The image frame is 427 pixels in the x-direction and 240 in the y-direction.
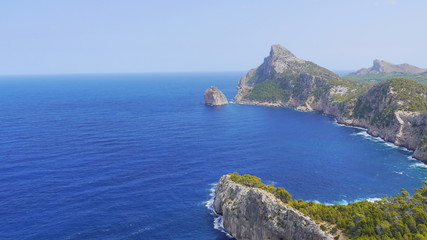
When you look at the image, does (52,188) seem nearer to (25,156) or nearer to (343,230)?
(25,156)

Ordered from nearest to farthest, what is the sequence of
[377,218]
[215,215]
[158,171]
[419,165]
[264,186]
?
1. [377,218]
2. [264,186]
3. [215,215]
4. [158,171]
5. [419,165]

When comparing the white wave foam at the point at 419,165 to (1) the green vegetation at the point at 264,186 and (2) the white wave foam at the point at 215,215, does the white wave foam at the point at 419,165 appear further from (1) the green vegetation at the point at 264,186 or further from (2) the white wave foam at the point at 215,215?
(2) the white wave foam at the point at 215,215

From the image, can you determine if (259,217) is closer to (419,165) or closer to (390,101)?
(419,165)

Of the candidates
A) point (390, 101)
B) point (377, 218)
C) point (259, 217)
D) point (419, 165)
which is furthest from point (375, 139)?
point (259, 217)

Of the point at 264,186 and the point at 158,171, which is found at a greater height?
the point at 264,186

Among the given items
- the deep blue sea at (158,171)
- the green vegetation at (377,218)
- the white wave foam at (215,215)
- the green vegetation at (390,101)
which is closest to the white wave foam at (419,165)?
the deep blue sea at (158,171)

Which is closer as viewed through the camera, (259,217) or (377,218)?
(377,218)
